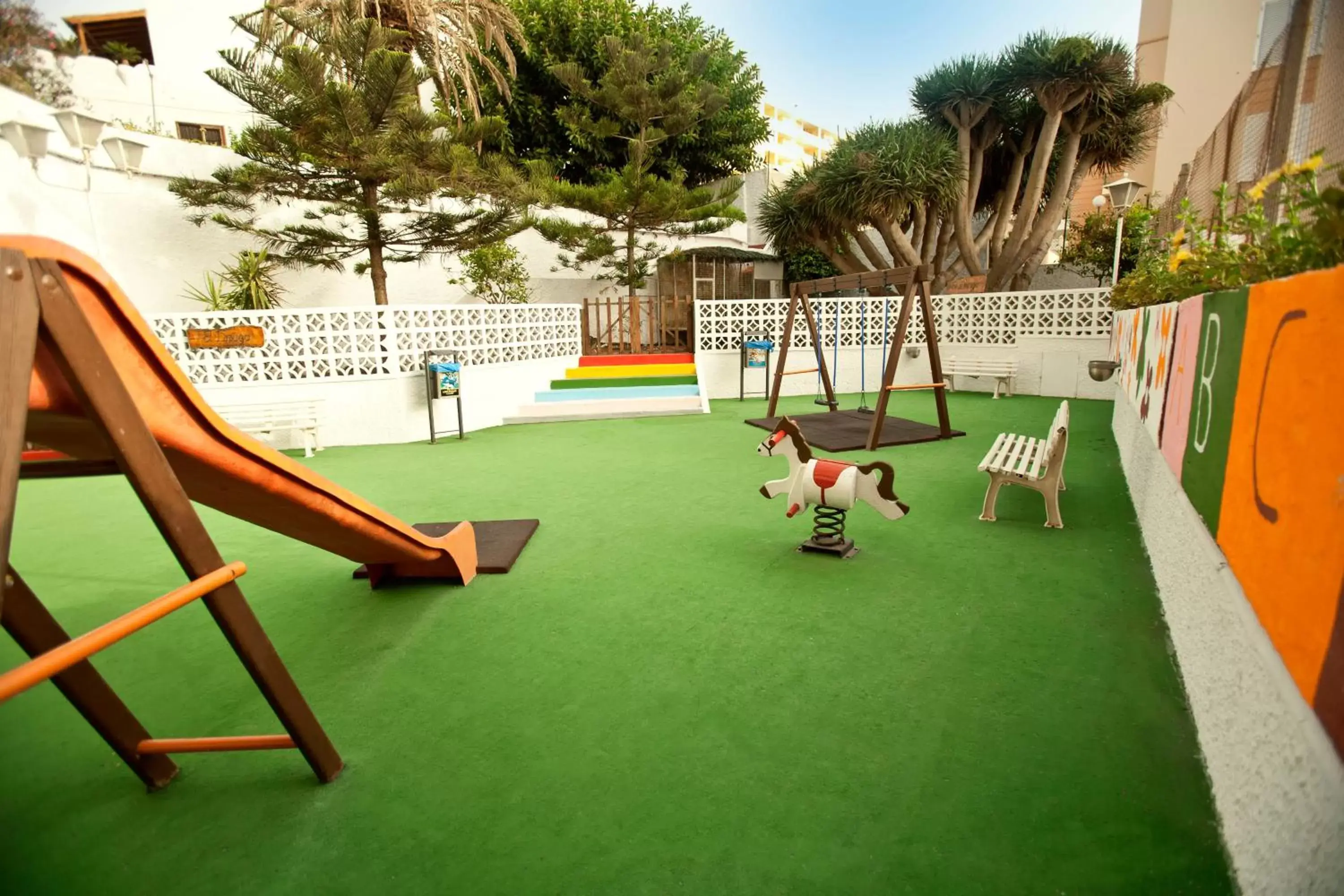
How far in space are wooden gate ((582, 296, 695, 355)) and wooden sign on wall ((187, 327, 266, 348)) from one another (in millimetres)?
6343

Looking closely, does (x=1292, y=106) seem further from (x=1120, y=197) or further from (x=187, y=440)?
(x=1120, y=197)

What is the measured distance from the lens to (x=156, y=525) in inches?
66.6

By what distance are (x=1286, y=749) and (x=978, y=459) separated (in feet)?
16.0

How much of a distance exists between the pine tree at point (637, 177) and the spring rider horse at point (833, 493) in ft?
31.6

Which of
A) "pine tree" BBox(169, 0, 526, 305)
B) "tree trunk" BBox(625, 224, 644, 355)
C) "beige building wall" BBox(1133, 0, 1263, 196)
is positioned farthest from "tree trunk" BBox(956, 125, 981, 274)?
"pine tree" BBox(169, 0, 526, 305)

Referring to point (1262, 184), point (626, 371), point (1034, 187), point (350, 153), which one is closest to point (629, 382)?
point (626, 371)

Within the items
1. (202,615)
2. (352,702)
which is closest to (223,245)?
(202,615)

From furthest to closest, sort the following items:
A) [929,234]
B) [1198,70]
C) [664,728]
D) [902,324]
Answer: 1. [1198,70]
2. [929,234]
3. [902,324]
4. [664,728]

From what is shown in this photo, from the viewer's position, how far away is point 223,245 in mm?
11344

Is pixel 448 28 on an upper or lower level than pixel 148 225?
upper

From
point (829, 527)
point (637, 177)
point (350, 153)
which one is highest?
point (637, 177)

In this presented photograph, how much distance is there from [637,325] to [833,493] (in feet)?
33.5

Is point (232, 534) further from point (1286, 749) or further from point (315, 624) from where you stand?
point (1286, 749)

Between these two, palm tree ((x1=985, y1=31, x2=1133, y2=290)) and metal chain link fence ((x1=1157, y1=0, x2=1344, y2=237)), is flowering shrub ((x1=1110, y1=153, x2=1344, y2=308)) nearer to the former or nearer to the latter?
metal chain link fence ((x1=1157, y1=0, x2=1344, y2=237))
